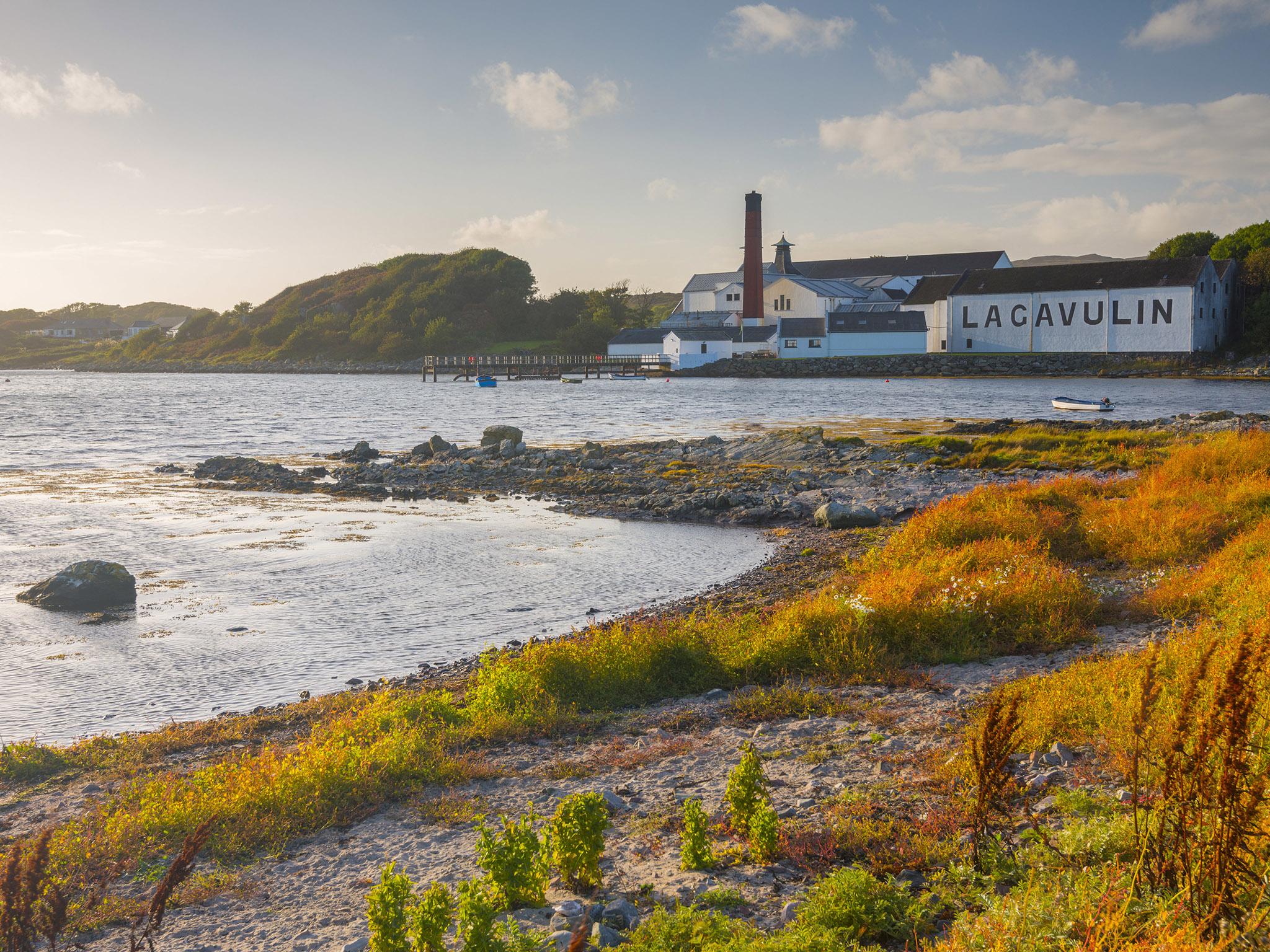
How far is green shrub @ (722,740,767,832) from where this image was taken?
548 cm

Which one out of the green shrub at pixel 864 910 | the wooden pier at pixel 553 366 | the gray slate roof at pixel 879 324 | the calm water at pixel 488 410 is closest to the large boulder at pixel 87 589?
the green shrub at pixel 864 910

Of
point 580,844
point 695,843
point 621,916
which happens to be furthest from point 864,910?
point 580,844

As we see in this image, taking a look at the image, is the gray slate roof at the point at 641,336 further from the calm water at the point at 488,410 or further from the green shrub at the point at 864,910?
the green shrub at the point at 864,910

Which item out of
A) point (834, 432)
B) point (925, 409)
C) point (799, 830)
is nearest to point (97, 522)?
point (799, 830)

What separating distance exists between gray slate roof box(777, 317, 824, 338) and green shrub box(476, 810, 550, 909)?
94.5 meters

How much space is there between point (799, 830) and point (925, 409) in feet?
154

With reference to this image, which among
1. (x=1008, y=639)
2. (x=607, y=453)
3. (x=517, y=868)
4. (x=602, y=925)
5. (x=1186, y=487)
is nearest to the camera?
(x=602, y=925)

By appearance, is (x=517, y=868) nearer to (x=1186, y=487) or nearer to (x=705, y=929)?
(x=705, y=929)

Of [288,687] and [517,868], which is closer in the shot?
[517,868]

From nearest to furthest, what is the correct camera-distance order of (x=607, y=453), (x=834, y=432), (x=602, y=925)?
(x=602, y=925)
(x=607, y=453)
(x=834, y=432)

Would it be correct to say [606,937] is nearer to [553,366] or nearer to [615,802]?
[615,802]

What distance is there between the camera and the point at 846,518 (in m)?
18.0

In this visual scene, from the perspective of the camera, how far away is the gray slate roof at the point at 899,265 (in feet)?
389

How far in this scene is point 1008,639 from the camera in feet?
30.8
